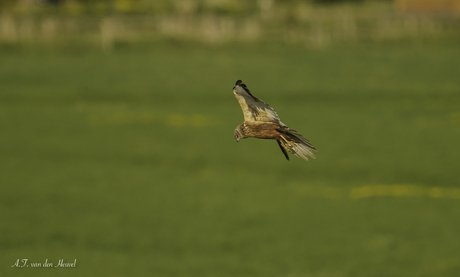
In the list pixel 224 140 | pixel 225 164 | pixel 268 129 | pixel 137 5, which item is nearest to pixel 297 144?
pixel 268 129

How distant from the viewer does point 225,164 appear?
57281mm

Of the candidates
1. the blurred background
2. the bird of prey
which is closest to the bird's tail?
the bird of prey

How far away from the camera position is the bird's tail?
1.47 m

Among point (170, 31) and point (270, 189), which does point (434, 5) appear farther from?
point (270, 189)

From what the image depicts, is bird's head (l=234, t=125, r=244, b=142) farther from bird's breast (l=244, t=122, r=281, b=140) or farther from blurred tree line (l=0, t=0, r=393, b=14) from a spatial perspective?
blurred tree line (l=0, t=0, r=393, b=14)

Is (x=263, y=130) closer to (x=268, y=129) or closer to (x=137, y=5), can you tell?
(x=268, y=129)

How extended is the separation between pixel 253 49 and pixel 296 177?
19.0m

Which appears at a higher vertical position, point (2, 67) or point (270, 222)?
point (2, 67)

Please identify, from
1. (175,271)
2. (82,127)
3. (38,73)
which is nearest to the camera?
(175,271)

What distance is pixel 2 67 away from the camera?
238 feet

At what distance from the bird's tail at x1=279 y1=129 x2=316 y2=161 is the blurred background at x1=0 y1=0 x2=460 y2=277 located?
4136cm

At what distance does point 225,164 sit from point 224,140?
399 cm

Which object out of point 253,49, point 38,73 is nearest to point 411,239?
point 253,49

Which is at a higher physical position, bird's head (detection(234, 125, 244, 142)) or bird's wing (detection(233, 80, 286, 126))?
bird's wing (detection(233, 80, 286, 126))
